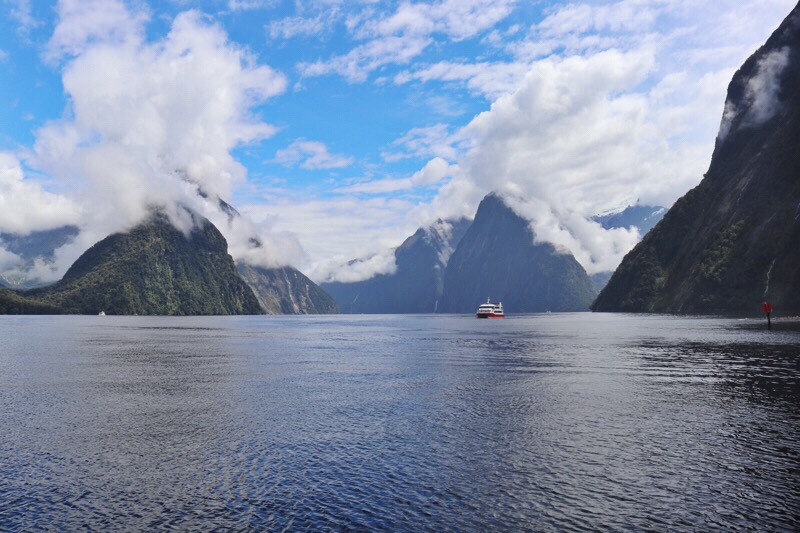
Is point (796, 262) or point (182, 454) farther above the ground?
point (796, 262)

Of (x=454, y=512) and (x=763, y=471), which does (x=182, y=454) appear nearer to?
(x=454, y=512)

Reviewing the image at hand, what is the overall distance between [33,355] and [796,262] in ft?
766

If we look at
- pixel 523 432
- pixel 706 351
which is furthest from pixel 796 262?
pixel 523 432

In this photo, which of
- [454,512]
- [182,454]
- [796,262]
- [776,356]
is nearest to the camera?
[454,512]

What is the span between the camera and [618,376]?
51031 millimetres

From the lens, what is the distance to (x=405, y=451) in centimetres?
2606

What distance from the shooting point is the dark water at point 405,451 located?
1827 cm

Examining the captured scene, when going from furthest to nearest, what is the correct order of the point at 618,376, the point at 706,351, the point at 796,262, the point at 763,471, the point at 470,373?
1. the point at 796,262
2. the point at 706,351
3. the point at 470,373
4. the point at 618,376
5. the point at 763,471

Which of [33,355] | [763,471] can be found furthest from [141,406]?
[33,355]

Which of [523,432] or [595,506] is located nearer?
[595,506]

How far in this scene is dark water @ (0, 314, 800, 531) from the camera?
1827 cm

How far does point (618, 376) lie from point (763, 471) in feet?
98.5

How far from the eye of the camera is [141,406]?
3788 cm

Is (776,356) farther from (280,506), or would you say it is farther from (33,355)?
(33,355)
